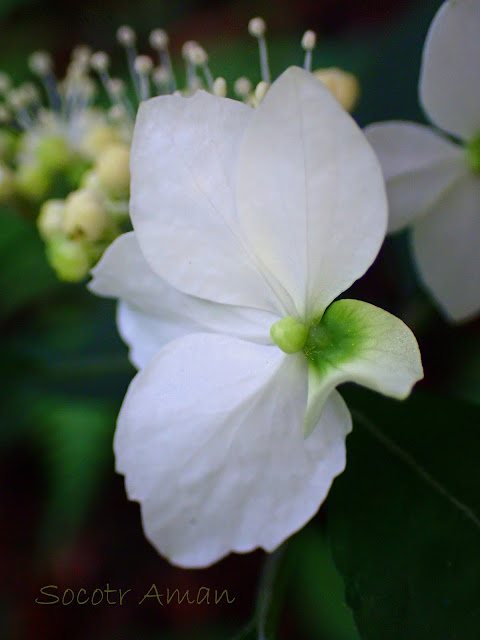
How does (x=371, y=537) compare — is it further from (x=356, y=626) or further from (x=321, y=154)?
(x=321, y=154)

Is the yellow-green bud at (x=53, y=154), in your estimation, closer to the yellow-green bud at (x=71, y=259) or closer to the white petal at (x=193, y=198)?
the yellow-green bud at (x=71, y=259)

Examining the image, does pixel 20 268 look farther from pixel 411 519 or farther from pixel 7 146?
pixel 411 519

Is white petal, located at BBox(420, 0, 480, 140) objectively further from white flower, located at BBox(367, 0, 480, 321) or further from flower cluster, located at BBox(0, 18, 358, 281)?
flower cluster, located at BBox(0, 18, 358, 281)

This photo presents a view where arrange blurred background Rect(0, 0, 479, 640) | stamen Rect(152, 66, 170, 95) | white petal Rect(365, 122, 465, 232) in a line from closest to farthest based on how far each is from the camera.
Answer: white petal Rect(365, 122, 465, 232)
stamen Rect(152, 66, 170, 95)
blurred background Rect(0, 0, 479, 640)

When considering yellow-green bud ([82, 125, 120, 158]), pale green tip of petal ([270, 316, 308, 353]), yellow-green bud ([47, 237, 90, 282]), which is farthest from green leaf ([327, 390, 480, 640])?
A: yellow-green bud ([82, 125, 120, 158])

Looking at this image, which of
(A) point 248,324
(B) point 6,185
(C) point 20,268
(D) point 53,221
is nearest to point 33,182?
(B) point 6,185

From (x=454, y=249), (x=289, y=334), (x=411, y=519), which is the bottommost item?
(x=411, y=519)

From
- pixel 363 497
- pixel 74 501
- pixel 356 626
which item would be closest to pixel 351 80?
pixel 363 497
